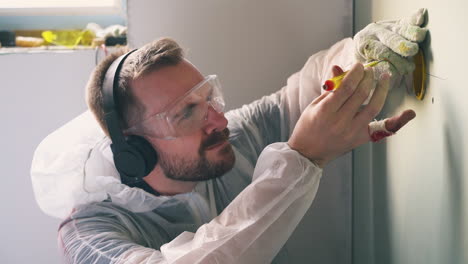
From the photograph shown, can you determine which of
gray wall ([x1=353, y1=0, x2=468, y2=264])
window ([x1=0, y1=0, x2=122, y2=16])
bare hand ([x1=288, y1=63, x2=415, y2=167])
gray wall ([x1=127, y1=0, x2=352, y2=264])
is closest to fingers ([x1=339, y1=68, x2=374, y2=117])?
bare hand ([x1=288, y1=63, x2=415, y2=167])

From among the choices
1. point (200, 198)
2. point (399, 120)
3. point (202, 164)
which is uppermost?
point (399, 120)

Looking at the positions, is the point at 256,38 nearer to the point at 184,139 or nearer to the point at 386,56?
the point at 184,139

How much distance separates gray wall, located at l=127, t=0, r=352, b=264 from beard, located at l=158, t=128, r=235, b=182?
0.37m

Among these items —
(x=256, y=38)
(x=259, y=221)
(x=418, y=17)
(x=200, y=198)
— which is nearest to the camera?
(x=418, y=17)

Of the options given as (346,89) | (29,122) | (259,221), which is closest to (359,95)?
(346,89)

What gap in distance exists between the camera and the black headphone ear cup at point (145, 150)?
1.22m

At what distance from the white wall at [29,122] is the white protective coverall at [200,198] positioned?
0.99 feet

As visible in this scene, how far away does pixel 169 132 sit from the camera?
126 cm

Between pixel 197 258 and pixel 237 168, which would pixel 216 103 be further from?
pixel 197 258

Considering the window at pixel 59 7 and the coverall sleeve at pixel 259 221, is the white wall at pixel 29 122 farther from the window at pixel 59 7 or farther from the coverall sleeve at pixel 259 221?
the coverall sleeve at pixel 259 221

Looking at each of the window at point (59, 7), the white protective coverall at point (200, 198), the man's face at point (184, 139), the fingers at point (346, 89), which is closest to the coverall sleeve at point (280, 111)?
the white protective coverall at point (200, 198)

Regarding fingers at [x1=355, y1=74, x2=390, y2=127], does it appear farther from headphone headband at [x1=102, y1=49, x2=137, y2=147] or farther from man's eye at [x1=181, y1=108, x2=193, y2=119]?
headphone headband at [x1=102, y1=49, x2=137, y2=147]

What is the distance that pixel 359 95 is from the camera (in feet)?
3.10

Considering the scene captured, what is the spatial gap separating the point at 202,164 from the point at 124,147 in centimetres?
21
